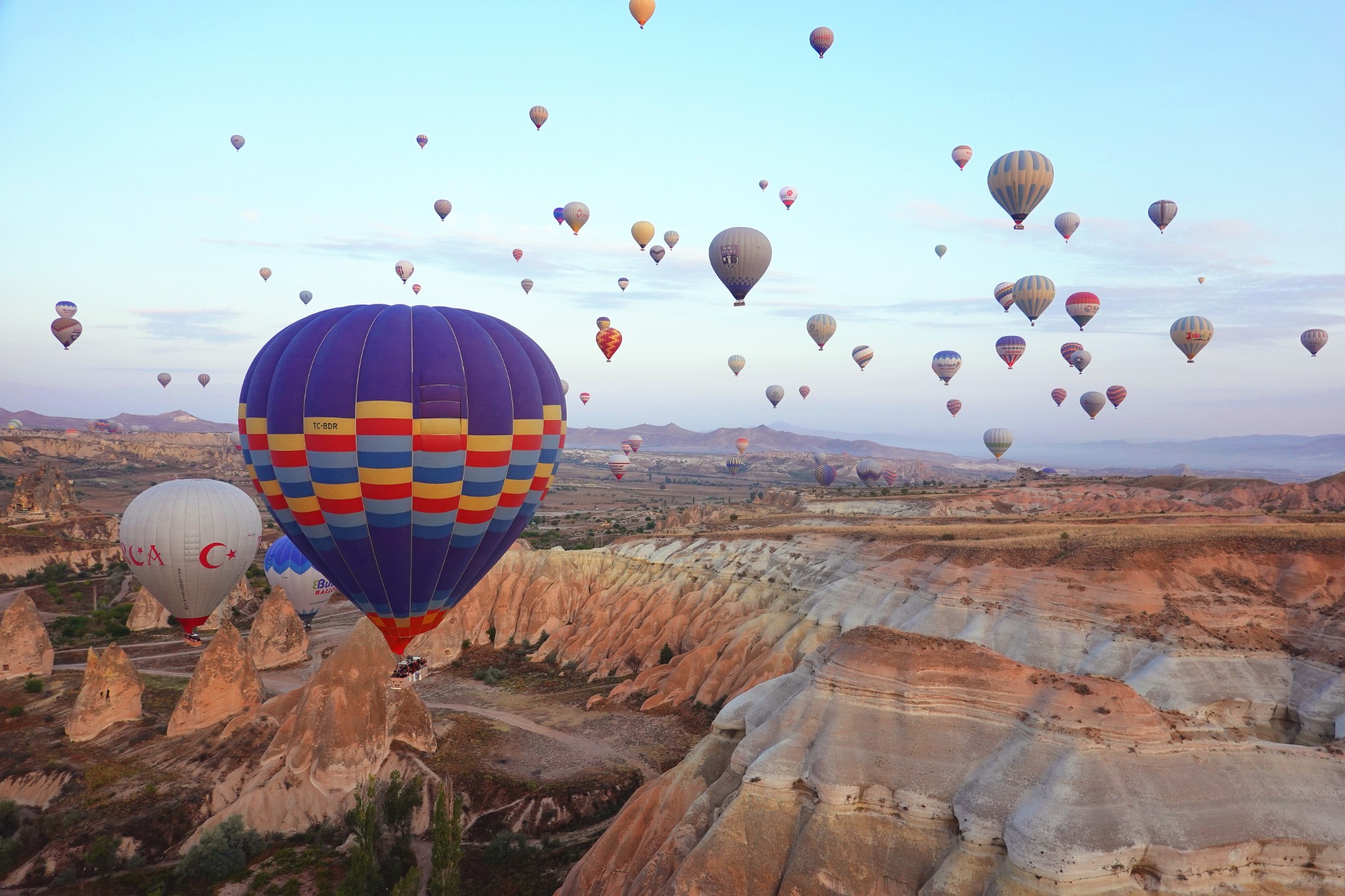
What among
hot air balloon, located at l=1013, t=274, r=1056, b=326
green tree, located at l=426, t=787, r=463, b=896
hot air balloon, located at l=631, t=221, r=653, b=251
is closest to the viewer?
green tree, located at l=426, t=787, r=463, b=896

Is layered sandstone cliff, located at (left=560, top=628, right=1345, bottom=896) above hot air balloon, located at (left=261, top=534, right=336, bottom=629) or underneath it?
above

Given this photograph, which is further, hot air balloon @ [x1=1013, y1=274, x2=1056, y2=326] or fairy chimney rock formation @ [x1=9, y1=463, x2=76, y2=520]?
fairy chimney rock formation @ [x1=9, y1=463, x2=76, y2=520]

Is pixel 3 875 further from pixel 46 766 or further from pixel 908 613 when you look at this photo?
pixel 908 613

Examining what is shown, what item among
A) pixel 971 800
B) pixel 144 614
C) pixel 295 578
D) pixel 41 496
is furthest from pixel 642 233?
pixel 41 496

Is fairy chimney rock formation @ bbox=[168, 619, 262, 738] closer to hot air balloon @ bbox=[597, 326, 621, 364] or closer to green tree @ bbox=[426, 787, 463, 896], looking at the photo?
green tree @ bbox=[426, 787, 463, 896]

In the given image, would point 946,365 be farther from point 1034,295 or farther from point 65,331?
point 65,331

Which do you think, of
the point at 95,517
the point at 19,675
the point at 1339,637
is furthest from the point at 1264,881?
the point at 95,517

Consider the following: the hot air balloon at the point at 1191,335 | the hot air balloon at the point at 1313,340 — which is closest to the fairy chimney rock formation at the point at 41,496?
the hot air balloon at the point at 1191,335

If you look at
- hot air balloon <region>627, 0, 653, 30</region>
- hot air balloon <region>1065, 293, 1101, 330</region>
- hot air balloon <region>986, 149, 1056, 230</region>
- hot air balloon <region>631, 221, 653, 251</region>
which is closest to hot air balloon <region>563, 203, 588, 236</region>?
hot air balloon <region>631, 221, 653, 251</region>
